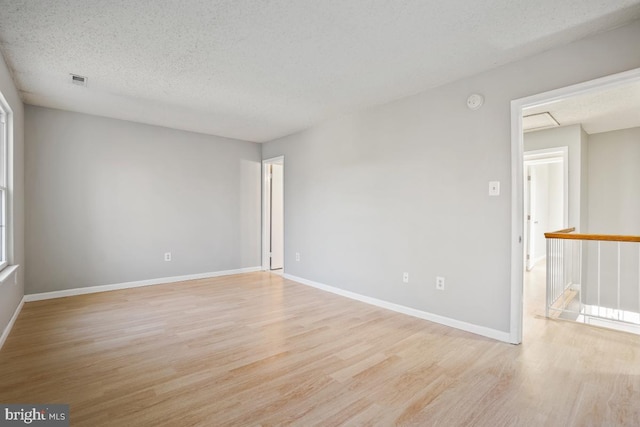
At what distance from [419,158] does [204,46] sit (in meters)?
2.29

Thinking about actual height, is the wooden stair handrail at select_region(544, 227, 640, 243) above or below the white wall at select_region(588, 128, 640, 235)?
below

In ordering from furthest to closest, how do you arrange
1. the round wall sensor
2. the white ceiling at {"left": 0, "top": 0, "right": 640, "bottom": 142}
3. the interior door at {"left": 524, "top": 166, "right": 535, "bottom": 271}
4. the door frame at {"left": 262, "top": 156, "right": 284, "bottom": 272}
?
the interior door at {"left": 524, "top": 166, "right": 535, "bottom": 271}
the door frame at {"left": 262, "top": 156, "right": 284, "bottom": 272}
the round wall sensor
the white ceiling at {"left": 0, "top": 0, "right": 640, "bottom": 142}

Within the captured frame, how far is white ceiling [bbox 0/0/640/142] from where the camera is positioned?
6.44 feet

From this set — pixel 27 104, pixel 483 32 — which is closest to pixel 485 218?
pixel 483 32

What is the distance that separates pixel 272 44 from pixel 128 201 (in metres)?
3.43

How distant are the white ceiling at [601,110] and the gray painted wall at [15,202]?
5068 mm

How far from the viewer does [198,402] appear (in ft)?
5.99

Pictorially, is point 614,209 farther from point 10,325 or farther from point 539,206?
point 10,325

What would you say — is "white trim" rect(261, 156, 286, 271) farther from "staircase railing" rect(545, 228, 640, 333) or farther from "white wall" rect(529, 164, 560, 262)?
"white wall" rect(529, 164, 560, 262)

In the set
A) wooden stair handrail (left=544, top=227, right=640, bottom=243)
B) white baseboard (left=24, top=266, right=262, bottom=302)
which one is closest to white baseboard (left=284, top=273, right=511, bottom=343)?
wooden stair handrail (left=544, top=227, right=640, bottom=243)

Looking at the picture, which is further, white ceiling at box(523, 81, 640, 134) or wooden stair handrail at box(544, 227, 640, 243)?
white ceiling at box(523, 81, 640, 134)

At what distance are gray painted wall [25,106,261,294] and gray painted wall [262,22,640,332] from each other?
1.75m

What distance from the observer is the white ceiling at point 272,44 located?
6.44 feet

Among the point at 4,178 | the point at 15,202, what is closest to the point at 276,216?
the point at 15,202
